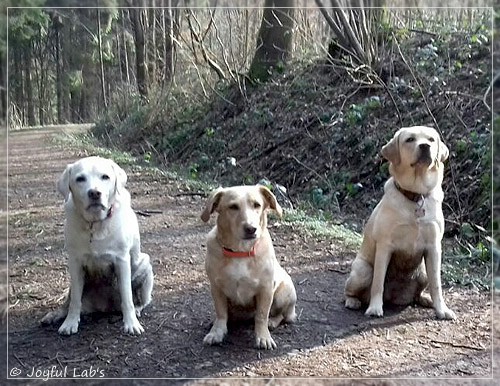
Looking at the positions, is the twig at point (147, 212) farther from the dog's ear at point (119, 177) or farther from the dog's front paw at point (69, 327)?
the dog's front paw at point (69, 327)

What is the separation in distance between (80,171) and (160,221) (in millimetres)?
377

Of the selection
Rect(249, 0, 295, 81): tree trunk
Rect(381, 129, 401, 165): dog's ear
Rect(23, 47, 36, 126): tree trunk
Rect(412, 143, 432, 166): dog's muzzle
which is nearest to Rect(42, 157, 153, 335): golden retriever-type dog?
Rect(23, 47, 36, 126): tree trunk

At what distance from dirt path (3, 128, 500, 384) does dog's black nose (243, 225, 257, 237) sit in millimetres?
270

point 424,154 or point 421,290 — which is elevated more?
point 424,154

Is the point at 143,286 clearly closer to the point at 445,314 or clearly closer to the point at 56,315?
the point at 56,315

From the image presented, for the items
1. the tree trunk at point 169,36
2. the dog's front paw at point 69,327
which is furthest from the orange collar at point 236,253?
the tree trunk at point 169,36

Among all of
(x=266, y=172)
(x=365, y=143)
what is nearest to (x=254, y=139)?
(x=266, y=172)

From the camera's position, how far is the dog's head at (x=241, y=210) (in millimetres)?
2732

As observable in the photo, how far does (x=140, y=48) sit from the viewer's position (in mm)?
2816

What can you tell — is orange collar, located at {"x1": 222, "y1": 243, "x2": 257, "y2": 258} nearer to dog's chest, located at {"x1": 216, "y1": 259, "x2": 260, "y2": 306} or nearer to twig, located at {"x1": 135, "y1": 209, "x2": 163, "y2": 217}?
dog's chest, located at {"x1": 216, "y1": 259, "x2": 260, "y2": 306}

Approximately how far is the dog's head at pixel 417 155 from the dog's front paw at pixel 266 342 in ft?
2.49

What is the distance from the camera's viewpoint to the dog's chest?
2.83m

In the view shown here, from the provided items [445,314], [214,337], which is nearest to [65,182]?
[214,337]

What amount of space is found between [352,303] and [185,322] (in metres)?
0.62
